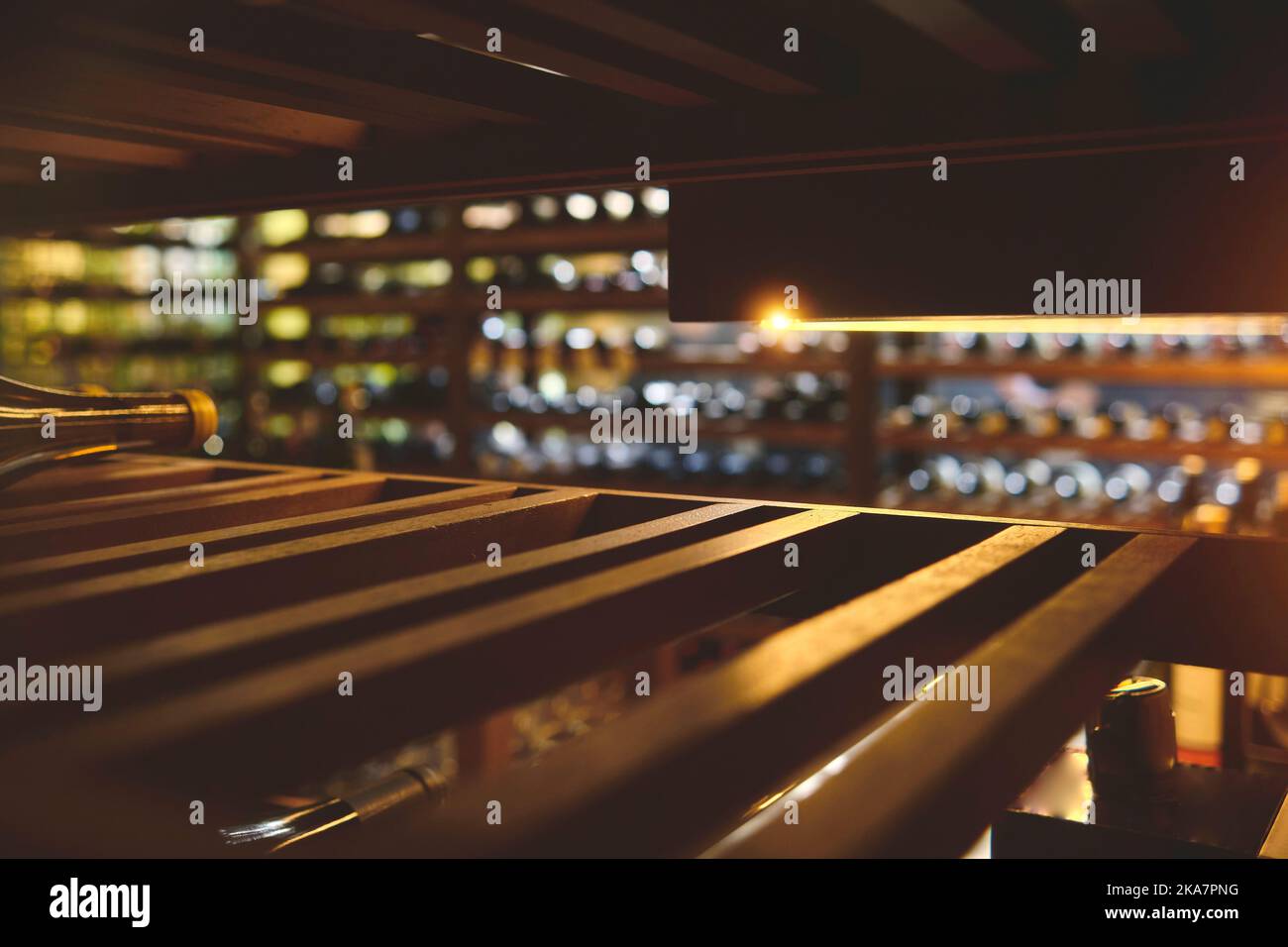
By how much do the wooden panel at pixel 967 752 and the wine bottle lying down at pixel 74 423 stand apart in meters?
0.92

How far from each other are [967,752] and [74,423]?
104 centimetres

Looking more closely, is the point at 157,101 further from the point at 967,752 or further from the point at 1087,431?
the point at 1087,431

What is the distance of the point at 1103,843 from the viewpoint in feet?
3.81

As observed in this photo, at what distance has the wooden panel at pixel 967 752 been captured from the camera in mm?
514

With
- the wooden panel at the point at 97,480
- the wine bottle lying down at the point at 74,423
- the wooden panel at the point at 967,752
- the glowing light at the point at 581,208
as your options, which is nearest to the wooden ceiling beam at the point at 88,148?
the wine bottle lying down at the point at 74,423

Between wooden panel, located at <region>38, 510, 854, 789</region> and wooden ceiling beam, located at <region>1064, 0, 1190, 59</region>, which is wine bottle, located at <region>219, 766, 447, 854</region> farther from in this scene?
wooden ceiling beam, located at <region>1064, 0, 1190, 59</region>

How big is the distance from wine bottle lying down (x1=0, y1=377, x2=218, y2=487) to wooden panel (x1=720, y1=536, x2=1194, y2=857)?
0.92m

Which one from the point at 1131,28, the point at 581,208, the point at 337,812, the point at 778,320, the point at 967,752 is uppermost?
the point at 581,208

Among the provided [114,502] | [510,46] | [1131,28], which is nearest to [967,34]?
[1131,28]

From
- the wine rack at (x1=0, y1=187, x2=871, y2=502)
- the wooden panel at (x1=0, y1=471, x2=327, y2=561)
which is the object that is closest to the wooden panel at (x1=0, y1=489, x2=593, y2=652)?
the wooden panel at (x1=0, y1=471, x2=327, y2=561)

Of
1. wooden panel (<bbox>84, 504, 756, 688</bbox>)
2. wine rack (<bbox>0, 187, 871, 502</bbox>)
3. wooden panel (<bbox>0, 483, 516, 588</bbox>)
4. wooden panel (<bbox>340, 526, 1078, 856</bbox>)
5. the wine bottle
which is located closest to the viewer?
wooden panel (<bbox>340, 526, 1078, 856</bbox>)

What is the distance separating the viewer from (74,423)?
3.93ft

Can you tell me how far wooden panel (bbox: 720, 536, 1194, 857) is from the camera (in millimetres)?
514
